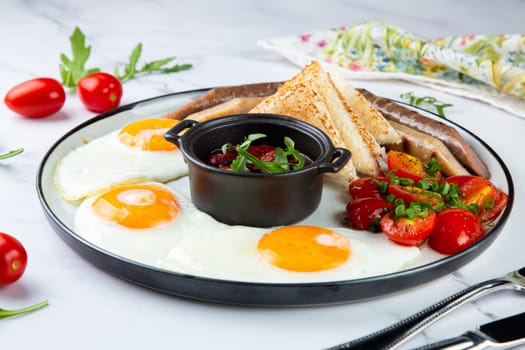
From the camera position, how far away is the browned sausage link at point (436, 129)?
4.75m

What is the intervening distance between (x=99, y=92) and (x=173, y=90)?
28.9 inches

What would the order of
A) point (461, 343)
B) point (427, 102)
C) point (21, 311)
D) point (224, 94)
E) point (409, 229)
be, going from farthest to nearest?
point (427, 102) → point (224, 94) → point (409, 229) → point (21, 311) → point (461, 343)

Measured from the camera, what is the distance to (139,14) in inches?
311

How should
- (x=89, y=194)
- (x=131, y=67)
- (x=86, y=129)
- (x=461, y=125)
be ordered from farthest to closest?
(x=131, y=67), (x=461, y=125), (x=86, y=129), (x=89, y=194)

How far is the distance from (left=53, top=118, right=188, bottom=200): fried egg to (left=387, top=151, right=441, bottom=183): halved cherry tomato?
1.18m

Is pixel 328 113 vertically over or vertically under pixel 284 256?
over

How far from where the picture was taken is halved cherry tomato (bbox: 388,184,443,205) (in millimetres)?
4047

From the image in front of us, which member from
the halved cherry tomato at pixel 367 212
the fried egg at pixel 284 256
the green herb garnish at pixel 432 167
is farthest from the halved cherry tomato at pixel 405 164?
the fried egg at pixel 284 256

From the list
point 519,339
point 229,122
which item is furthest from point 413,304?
point 229,122

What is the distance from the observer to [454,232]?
379 cm

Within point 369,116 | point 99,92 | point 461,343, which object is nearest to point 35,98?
point 99,92

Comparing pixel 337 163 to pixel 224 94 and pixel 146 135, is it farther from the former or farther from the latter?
pixel 224 94

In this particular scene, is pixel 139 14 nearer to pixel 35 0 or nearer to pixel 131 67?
pixel 35 0

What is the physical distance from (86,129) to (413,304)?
8.05 feet
